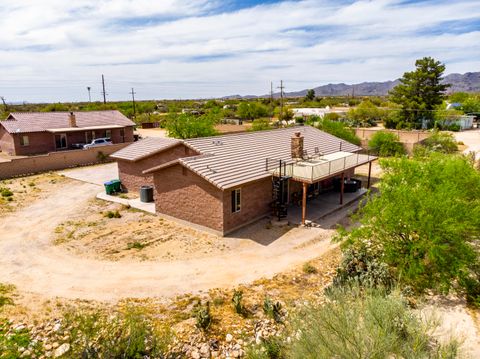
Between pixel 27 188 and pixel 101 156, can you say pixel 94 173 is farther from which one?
pixel 27 188

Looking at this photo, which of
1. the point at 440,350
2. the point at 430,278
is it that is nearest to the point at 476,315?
the point at 430,278

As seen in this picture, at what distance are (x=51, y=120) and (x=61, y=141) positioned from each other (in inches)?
123

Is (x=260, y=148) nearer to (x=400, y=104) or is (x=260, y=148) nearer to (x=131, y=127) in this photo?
(x=131, y=127)

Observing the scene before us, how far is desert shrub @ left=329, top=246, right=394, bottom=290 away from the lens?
13.2 m

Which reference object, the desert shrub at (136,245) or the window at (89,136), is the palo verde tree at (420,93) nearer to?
the window at (89,136)

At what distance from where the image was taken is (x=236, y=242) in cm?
1775

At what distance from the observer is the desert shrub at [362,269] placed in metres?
13.2

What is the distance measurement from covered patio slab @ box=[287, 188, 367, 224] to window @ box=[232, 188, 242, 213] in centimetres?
345

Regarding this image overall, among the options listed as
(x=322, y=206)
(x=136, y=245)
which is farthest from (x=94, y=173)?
(x=322, y=206)

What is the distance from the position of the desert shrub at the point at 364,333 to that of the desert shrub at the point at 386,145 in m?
32.5

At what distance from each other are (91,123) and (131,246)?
112ft

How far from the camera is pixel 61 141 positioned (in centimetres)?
4322

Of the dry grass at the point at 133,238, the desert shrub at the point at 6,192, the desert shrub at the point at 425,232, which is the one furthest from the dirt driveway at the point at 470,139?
the desert shrub at the point at 6,192

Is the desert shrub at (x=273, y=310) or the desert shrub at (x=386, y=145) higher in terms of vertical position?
the desert shrub at (x=386, y=145)
